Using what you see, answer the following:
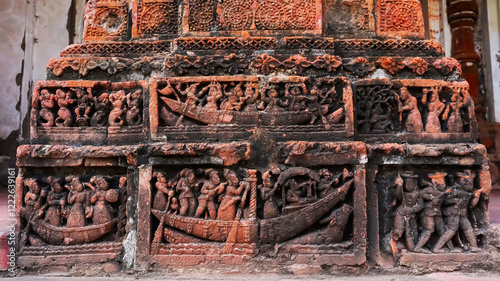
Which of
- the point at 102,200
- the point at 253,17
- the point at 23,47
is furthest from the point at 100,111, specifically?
the point at 23,47

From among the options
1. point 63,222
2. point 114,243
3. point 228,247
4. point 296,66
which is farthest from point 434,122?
point 63,222

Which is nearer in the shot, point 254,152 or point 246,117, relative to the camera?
point 254,152

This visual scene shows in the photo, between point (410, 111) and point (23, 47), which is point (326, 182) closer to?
point (410, 111)

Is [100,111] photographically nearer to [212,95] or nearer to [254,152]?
[212,95]

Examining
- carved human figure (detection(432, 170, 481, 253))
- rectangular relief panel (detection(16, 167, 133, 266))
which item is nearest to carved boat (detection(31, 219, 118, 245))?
rectangular relief panel (detection(16, 167, 133, 266))

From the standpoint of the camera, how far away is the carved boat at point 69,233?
3.08m

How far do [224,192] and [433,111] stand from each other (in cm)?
210

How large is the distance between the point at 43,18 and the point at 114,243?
5.95 m

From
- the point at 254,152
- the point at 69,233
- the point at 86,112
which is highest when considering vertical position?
the point at 86,112

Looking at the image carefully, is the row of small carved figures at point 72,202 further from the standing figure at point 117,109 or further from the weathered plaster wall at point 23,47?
the weathered plaster wall at point 23,47

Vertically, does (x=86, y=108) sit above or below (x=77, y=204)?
above

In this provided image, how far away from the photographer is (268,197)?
3.05 m

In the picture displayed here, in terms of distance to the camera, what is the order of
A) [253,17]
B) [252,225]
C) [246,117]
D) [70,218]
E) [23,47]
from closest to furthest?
1. [252,225]
2. [70,218]
3. [246,117]
4. [253,17]
5. [23,47]

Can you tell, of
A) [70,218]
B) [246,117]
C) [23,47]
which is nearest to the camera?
[70,218]
